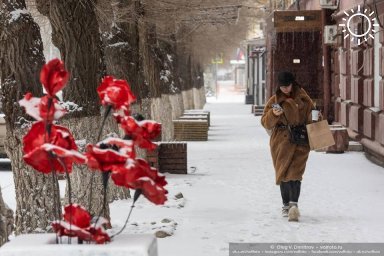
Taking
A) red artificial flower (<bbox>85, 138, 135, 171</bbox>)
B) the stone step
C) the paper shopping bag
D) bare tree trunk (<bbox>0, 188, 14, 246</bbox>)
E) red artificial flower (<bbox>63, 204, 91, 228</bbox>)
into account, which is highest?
red artificial flower (<bbox>85, 138, 135, 171</bbox>)

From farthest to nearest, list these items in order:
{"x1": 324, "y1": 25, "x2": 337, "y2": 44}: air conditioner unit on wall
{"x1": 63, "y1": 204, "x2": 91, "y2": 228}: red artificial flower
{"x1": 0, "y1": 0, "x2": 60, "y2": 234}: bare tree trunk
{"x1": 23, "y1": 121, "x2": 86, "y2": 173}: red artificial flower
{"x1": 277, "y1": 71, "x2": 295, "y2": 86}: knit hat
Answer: {"x1": 324, "y1": 25, "x2": 337, "y2": 44}: air conditioner unit on wall < {"x1": 277, "y1": 71, "x2": 295, "y2": 86}: knit hat < {"x1": 0, "y1": 0, "x2": 60, "y2": 234}: bare tree trunk < {"x1": 63, "y1": 204, "x2": 91, "y2": 228}: red artificial flower < {"x1": 23, "y1": 121, "x2": 86, "y2": 173}: red artificial flower

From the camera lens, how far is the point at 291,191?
9.37 m

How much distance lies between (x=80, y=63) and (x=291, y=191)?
8.85 feet

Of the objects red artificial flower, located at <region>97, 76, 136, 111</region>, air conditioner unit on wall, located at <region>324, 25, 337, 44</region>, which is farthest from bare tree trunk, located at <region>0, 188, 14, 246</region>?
air conditioner unit on wall, located at <region>324, 25, 337, 44</region>

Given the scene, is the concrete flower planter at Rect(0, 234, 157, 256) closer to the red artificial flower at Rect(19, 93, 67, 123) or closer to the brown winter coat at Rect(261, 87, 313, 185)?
the red artificial flower at Rect(19, 93, 67, 123)

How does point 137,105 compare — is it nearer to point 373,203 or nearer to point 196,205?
point 196,205

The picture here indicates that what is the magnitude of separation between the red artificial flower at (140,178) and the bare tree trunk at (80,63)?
4924mm

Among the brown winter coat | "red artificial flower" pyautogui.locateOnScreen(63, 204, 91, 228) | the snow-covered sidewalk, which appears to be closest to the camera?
"red artificial flower" pyautogui.locateOnScreen(63, 204, 91, 228)

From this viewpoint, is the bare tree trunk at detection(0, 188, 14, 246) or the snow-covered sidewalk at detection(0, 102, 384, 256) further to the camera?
the snow-covered sidewalk at detection(0, 102, 384, 256)

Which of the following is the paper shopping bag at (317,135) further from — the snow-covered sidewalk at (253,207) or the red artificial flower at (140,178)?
the red artificial flower at (140,178)

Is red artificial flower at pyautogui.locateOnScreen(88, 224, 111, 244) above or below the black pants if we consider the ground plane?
above

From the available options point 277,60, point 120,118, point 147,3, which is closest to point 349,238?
point 120,118

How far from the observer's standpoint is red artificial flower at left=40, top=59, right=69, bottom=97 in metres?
4.54

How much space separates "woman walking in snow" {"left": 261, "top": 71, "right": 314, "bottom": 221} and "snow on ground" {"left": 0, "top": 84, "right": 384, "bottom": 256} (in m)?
0.39
